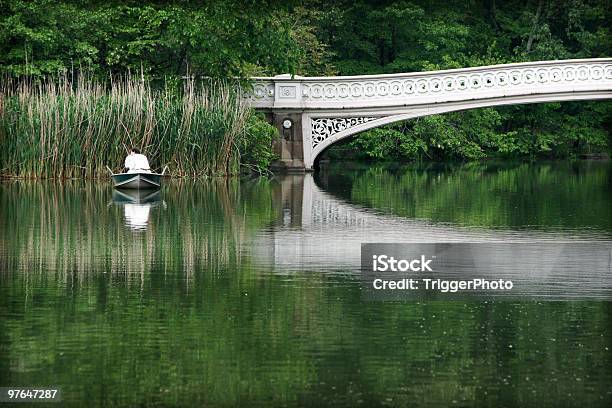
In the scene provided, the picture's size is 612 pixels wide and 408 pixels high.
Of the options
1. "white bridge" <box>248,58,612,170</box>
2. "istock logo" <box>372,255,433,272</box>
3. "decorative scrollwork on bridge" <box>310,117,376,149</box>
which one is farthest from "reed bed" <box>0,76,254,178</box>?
"istock logo" <box>372,255,433,272</box>

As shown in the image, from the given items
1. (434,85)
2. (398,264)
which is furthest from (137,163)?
(398,264)

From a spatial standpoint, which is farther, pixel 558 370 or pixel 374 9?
pixel 374 9

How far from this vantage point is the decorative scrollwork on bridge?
107 ft

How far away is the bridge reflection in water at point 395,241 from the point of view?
1091cm

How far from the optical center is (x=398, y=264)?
491 inches

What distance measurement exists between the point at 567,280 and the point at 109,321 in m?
3.77

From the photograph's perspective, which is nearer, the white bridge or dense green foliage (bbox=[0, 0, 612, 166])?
dense green foliage (bbox=[0, 0, 612, 166])

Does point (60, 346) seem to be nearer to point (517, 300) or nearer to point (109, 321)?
point (109, 321)

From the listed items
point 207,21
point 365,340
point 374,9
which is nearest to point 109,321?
point 365,340

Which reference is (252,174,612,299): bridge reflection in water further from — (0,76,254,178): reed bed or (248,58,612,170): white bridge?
(248,58,612,170): white bridge

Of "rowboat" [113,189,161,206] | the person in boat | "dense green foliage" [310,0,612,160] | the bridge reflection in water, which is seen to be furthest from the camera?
"dense green foliage" [310,0,612,160]

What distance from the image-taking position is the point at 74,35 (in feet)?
105

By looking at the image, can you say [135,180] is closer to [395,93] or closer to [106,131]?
[106,131]

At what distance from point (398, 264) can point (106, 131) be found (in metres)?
14.5
